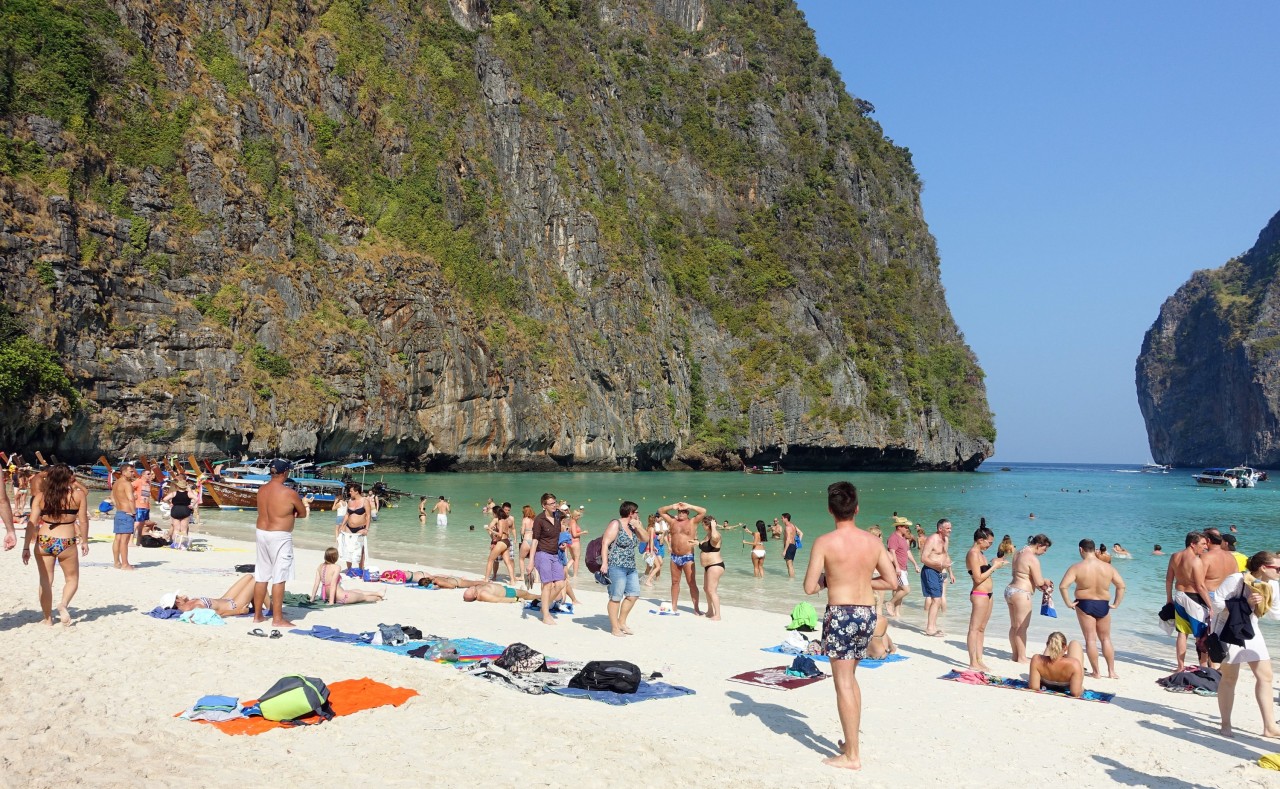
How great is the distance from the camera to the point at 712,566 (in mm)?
13836

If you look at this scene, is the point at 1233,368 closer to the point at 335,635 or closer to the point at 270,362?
the point at 270,362

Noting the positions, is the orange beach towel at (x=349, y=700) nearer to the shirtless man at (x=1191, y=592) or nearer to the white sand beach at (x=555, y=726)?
the white sand beach at (x=555, y=726)

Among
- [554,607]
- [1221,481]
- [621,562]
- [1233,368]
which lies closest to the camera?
[621,562]

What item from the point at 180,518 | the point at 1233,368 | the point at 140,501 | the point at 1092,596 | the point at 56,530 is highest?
the point at 1233,368

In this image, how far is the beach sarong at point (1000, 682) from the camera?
9.54 metres

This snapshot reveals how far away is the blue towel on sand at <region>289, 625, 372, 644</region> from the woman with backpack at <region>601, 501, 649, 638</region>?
3.14 meters

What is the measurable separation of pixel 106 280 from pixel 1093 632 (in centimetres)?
4784

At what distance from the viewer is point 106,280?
45.0m

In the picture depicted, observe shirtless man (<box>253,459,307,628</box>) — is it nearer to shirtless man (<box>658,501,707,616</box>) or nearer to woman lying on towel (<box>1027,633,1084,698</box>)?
shirtless man (<box>658,501,707,616</box>)

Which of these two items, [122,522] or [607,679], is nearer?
[607,679]

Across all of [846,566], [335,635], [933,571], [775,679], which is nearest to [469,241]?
[933,571]

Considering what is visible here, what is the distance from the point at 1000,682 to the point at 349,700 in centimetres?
699

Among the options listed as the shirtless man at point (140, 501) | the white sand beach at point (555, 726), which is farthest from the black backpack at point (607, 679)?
the shirtless man at point (140, 501)

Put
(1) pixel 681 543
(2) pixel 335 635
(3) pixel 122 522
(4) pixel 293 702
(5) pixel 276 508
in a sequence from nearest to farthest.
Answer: (4) pixel 293 702, (5) pixel 276 508, (2) pixel 335 635, (1) pixel 681 543, (3) pixel 122 522
